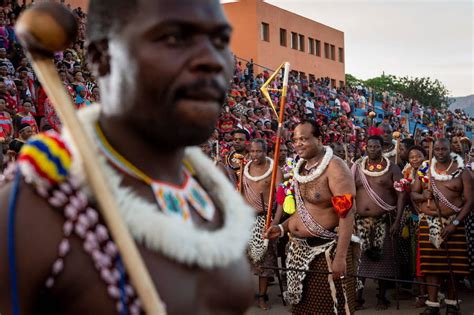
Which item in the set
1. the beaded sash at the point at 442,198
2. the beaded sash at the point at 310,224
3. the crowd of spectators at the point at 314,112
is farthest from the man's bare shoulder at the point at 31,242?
the beaded sash at the point at 442,198

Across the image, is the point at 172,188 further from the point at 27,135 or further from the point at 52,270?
the point at 27,135

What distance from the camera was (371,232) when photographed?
28.7ft

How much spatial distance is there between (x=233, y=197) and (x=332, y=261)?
4237mm

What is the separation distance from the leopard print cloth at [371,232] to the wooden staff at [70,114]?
7.65 meters

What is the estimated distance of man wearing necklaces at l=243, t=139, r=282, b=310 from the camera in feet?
27.2

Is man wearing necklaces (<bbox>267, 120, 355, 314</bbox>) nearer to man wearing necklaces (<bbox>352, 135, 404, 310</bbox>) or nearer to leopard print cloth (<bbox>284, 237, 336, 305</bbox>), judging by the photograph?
leopard print cloth (<bbox>284, 237, 336, 305</bbox>)

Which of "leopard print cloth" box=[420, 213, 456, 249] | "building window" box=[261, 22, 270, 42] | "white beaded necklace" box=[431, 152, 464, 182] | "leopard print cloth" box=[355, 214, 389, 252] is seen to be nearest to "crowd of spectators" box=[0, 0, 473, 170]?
"white beaded necklace" box=[431, 152, 464, 182]

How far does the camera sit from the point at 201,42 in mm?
1430

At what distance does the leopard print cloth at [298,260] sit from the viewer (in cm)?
594

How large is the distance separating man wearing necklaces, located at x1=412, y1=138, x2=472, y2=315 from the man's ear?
6878mm

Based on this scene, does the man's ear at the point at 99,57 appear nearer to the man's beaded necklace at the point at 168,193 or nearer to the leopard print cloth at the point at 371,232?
the man's beaded necklace at the point at 168,193

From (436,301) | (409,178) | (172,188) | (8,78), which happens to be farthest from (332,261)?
(8,78)

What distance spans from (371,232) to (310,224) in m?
3.10

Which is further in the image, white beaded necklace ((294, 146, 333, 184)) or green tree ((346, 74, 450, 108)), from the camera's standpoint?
green tree ((346, 74, 450, 108))
